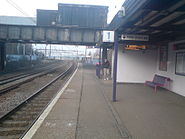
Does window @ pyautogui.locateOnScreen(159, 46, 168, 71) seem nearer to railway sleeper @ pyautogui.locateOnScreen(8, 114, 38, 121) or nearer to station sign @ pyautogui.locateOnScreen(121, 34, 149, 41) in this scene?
station sign @ pyautogui.locateOnScreen(121, 34, 149, 41)

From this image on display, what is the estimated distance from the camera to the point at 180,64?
11.7 metres

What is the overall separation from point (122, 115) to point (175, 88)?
584 cm

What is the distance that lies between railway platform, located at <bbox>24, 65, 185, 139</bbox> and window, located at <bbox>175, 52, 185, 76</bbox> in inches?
86.6

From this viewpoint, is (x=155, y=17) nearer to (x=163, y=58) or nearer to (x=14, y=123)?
(x=163, y=58)

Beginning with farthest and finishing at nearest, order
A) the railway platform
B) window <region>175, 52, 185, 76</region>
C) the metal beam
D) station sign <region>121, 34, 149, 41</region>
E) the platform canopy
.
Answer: the metal beam < window <region>175, 52, 185, 76</region> < station sign <region>121, 34, 149, 41</region> < the platform canopy < the railway platform

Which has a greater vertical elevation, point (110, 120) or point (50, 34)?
point (50, 34)

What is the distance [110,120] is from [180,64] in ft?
21.0

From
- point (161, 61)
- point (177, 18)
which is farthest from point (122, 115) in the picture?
point (161, 61)

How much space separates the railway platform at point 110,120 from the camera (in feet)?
18.2

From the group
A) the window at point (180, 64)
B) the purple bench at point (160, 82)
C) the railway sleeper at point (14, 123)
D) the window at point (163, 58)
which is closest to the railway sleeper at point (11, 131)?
the railway sleeper at point (14, 123)

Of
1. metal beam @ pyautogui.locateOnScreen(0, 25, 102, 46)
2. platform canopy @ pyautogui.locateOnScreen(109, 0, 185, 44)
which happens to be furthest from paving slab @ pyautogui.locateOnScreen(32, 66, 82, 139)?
metal beam @ pyautogui.locateOnScreen(0, 25, 102, 46)

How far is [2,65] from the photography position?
3017 centimetres

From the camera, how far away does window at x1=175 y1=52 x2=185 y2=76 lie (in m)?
11.4

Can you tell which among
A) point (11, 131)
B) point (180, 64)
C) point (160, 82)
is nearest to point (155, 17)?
point (180, 64)
